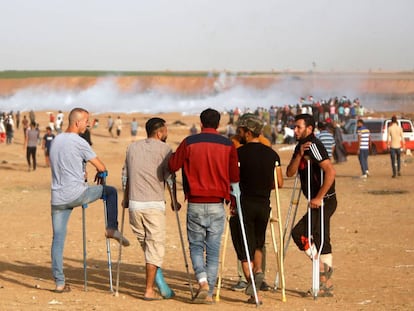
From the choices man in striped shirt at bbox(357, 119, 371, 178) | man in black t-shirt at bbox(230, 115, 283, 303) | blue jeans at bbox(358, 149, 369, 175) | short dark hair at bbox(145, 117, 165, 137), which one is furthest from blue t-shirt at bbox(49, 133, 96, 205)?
blue jeans at bbox(358, 149, 369, 175)

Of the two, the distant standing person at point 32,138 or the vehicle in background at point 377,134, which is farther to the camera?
the vehicle in background at point 377,134

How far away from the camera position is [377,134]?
40.2 metres

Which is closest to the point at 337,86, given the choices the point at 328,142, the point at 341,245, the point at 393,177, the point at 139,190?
the point at 393,177

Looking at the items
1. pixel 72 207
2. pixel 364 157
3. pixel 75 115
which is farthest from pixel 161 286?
pixel 364 157

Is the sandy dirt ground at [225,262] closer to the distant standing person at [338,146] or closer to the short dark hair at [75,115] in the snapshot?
the short dark hair at [75,115]

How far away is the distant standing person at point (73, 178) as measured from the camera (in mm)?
10258

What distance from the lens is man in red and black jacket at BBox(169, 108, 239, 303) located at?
9.77m

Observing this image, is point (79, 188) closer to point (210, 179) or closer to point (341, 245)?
point (210, 179)

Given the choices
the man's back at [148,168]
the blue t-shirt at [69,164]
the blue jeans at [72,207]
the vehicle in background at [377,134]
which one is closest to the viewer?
the man's back at [148,168]

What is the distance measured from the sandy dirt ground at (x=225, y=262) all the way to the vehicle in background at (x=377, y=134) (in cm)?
1353

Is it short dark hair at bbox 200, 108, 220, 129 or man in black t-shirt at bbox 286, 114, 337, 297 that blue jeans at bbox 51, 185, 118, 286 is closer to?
short dark hair at bbox 200, 108, 220, 129

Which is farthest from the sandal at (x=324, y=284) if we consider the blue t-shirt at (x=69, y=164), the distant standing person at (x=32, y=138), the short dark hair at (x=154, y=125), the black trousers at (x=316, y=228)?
the distant standing person at (x=32, y=138)

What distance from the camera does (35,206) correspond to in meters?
22.6

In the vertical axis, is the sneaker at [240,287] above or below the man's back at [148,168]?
below
